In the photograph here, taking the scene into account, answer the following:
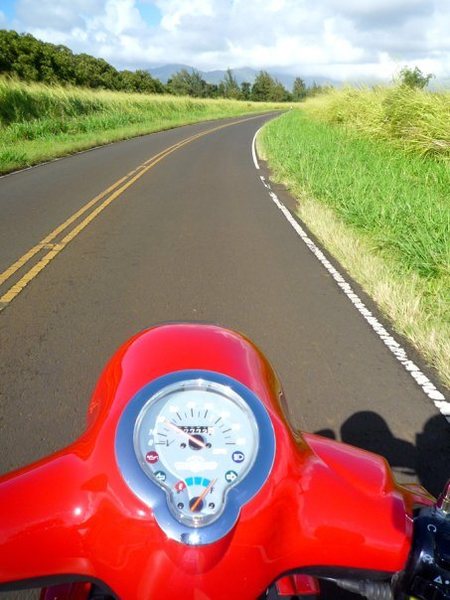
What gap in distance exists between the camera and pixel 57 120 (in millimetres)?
25828

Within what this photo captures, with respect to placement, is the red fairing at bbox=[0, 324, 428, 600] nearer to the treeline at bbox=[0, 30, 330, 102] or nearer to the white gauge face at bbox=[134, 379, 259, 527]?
the white gauge face at bbox=[134, 379, 259, 527]

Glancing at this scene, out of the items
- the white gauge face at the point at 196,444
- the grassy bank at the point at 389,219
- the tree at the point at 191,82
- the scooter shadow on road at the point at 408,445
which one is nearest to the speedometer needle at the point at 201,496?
the white gauge face at the point at 196,444

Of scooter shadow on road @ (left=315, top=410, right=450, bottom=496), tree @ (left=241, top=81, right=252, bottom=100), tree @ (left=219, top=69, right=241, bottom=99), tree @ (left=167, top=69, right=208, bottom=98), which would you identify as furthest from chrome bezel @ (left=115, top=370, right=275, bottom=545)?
tree @ (left=241, top=81, right=252, bottom=100)

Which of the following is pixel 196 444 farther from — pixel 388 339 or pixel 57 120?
pixel 57 120

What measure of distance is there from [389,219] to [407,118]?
6.15 m

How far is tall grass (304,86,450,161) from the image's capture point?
1149cm

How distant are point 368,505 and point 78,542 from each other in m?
0.67

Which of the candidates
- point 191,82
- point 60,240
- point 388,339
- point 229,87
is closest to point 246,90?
point 229,87

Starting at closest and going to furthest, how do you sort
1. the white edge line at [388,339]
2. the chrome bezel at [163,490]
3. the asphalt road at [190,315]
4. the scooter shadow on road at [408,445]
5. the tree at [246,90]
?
the chrome bezel at [163,490]
the scooter shadow on road at [408,445]
the asphalt road at [190,315]
the white edge line at [388,339]
the tree at [246,90]

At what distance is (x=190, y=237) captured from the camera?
8.36 meters

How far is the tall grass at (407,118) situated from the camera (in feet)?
37.7

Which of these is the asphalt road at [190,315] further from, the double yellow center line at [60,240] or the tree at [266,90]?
the tree at [266,90]

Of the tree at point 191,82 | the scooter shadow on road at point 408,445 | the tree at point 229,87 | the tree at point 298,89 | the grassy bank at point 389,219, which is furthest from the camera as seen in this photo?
the tree at point 298,89

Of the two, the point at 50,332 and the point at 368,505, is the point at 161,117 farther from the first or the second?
the point at 368,505
